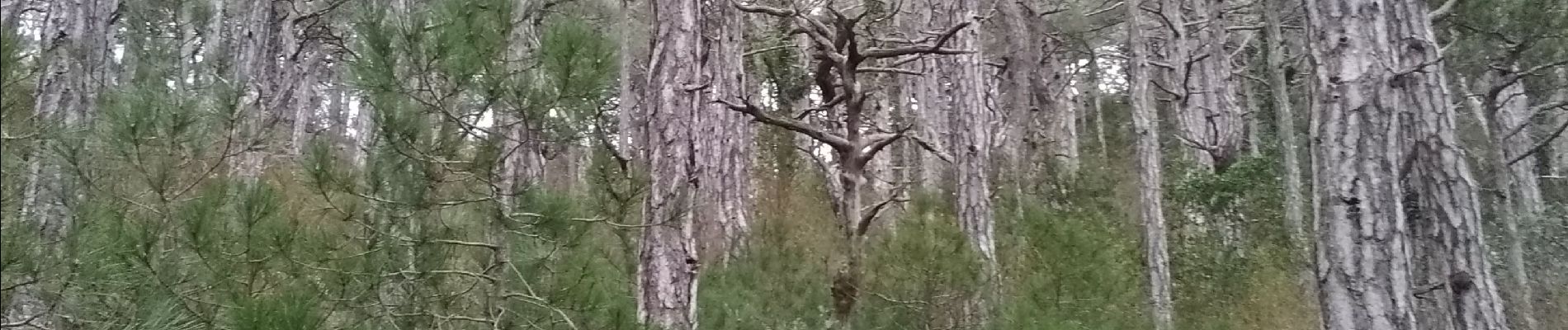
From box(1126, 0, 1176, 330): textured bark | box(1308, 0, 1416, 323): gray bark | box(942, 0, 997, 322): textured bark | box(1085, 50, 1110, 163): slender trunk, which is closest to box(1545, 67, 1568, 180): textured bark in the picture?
box(1126, 0, 1176, 330): textured bark

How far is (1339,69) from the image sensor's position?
3.11 m

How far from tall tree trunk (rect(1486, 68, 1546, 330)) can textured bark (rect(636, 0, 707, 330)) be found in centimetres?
476

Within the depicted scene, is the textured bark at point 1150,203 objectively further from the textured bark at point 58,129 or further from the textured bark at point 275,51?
the textured bark at point 275,51

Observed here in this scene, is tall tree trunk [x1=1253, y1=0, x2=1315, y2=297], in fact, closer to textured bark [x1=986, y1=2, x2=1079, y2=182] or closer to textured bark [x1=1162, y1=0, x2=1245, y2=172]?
textured bark [x1=1162, y1=0, x2=1245, y2=172]

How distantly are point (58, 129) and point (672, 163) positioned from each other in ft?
6.48

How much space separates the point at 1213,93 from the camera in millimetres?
8836

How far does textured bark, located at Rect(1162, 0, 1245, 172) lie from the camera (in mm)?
8398

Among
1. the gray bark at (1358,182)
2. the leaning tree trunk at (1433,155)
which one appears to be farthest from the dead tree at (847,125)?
the leaning tree trunk at (1433,155)

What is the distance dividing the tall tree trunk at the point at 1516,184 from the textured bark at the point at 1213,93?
6.56 feet

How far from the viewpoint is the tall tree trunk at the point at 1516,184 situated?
639 cm

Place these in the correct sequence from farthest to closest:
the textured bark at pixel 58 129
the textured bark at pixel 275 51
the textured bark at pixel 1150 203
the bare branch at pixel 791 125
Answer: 1. the textured bark at pixel 275 51
2. the textured bark at pixel 1150 203
3. the bare branch at pixel 791 125
4. the textured bark at pixel 58 129

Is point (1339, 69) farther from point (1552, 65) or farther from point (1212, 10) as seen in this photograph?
point (1212, 10)

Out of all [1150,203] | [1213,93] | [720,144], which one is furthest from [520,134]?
[1213,93]

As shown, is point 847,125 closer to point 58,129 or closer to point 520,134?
point 520,134
